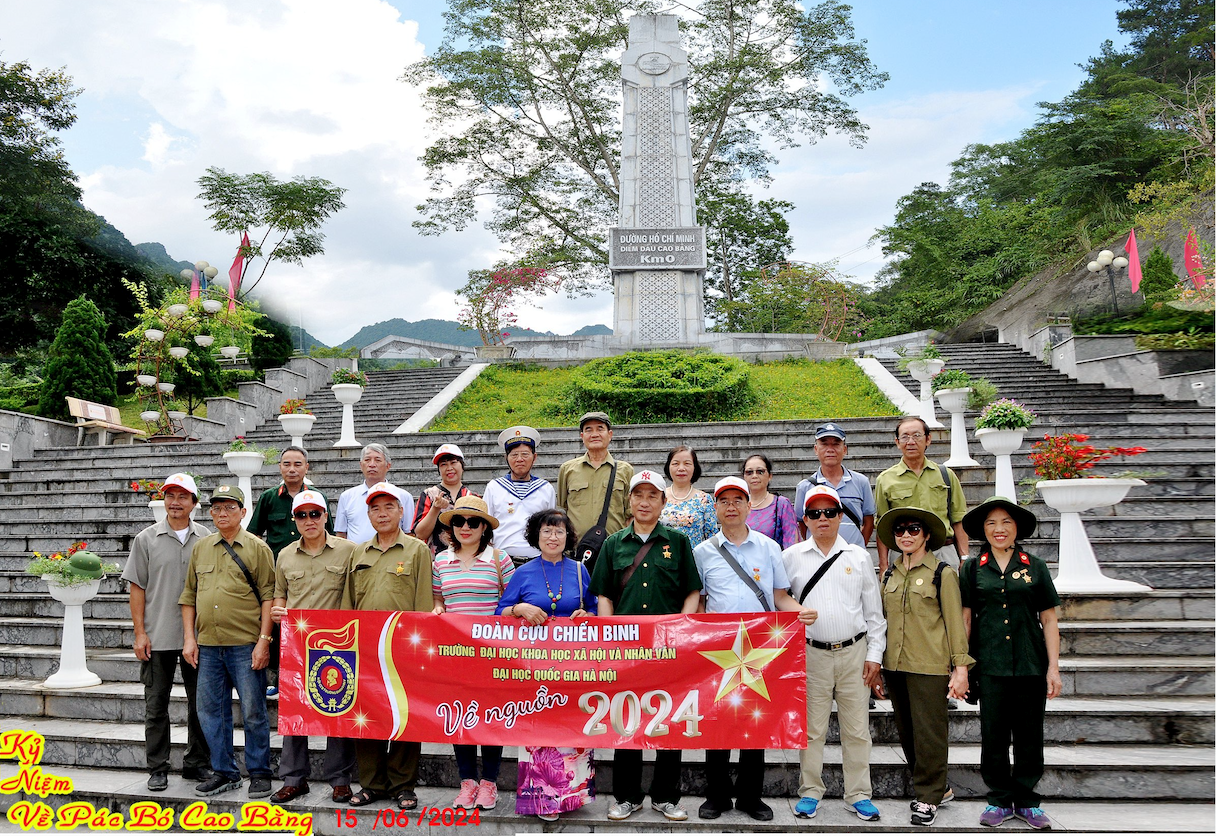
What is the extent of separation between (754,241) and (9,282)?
78.1ft

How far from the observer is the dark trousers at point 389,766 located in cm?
427

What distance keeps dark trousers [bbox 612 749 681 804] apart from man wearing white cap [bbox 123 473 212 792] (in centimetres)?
235

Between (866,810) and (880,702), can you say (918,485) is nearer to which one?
(880,702)

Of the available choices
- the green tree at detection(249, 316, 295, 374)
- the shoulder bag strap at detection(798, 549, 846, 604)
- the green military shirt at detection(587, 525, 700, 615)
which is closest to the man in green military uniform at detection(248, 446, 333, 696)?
the green military shirt at detection(587, 525, 700, 615)

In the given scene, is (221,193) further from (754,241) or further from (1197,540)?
(1197,540)

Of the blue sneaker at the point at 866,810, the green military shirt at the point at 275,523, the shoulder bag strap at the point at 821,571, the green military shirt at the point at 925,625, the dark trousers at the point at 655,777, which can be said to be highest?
the green military shirt at the point at 275,523

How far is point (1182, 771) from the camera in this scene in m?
4.06

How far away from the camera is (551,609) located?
13.7 ft

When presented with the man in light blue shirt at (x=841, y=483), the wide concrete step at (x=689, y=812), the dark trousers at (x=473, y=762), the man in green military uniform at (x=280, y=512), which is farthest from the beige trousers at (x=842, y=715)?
the man in green military uniform at (x=280, y=512)

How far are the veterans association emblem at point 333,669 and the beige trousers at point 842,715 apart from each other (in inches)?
94.9

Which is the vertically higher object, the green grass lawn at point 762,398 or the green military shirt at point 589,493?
the green grass lawn at point 762,398

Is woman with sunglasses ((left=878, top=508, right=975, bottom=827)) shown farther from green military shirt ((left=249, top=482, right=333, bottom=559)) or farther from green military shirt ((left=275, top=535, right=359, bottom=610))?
green military shirt ((left=249, top=482, right=333, bottom=559))

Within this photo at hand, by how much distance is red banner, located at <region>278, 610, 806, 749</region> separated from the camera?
402cm

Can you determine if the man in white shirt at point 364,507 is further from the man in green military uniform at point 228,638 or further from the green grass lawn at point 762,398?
the green grass lawn at point 762,398
